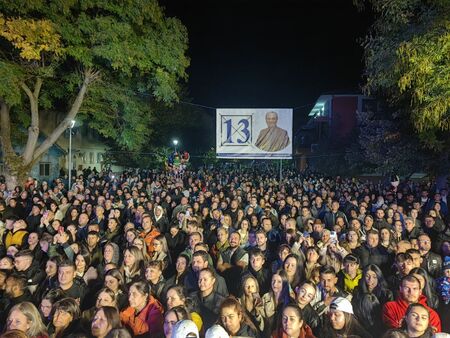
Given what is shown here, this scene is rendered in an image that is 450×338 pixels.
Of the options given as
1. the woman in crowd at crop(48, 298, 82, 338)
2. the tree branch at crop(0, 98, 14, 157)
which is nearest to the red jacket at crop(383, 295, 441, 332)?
the woman in crowd at crop(48, 298, 82, 338)

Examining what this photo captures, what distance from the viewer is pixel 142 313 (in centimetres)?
425

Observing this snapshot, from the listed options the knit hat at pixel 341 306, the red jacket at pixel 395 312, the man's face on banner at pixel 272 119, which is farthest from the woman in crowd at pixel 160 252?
the man's face on banner at pixel 272 119

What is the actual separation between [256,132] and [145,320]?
42.5 ft

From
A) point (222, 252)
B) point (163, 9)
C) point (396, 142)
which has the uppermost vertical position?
point (163, 9)

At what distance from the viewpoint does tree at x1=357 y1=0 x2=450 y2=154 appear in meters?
7.16

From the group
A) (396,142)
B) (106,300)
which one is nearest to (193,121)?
(396,142)

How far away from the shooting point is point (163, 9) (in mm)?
15617

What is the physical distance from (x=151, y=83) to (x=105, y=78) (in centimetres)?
184

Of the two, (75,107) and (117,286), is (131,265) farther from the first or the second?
(75,107)

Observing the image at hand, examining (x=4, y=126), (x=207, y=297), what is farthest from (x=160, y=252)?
(x=4, y=126)

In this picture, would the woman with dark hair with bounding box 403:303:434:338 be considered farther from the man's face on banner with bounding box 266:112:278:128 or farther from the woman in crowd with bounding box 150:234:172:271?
the man's face on banner with bounding box 266:112:278:128

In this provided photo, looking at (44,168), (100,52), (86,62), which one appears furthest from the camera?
(44,168)

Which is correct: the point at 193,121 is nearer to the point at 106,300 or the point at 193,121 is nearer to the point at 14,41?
the point at 14,41

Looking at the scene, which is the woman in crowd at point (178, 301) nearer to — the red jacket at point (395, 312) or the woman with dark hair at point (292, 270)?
the woman with dark hair at point (292, 270)
